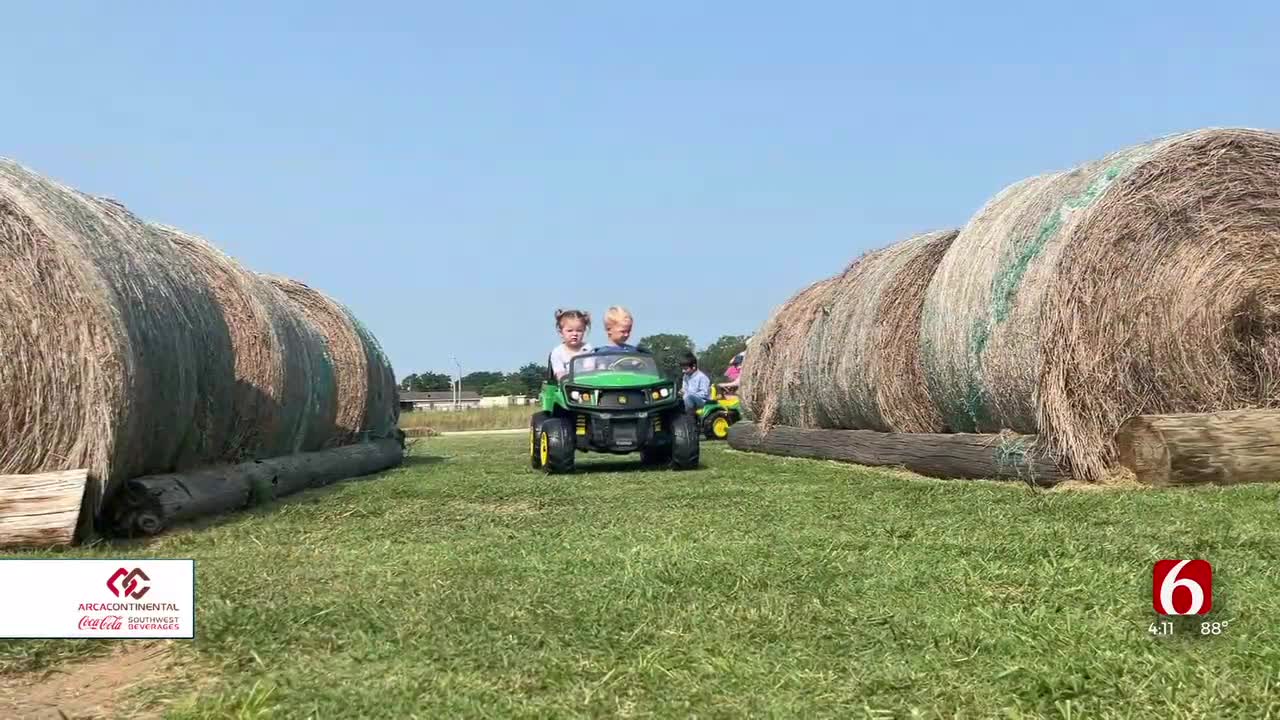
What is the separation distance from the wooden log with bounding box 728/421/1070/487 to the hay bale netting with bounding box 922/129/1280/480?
0.23m

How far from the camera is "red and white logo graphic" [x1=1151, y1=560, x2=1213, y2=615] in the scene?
3.61 metres

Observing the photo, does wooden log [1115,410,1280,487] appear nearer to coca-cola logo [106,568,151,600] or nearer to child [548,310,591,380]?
child [548,310,591,380]

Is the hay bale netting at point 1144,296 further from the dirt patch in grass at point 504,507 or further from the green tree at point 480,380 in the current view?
the green tree at point 480,380

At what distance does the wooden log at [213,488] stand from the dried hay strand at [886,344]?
225 inches

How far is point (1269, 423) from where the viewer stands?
329 inches

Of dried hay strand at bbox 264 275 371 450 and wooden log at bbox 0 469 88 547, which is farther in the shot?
dried hay strand at bbox 264 275 371 450

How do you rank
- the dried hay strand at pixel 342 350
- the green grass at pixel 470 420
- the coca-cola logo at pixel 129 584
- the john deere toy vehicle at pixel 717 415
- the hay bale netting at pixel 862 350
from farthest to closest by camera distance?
the green grass at pixel 470 420
the john deere toy vehicle at pixel 717 415
the dried hay strand at pixel 342 350
the hay bale netting at pixel 862 350
the coca-cola logo at pixel 129 584

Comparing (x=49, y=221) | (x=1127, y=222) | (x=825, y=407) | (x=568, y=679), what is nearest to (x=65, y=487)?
(x=49, y=221)

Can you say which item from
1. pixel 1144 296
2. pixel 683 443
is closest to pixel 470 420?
pixel 683 443

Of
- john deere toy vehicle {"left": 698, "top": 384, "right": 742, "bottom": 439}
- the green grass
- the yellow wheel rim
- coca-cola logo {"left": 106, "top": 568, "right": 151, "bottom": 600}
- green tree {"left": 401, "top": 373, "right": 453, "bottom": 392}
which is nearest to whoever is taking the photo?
coca-cola logo {"left": 106, "top": 568, "right": 151, "bottom": 600}

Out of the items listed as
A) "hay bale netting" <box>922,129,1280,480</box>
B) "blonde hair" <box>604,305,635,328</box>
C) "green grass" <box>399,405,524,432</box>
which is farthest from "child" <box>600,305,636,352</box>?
"green grass" <box>399,405,524,432</box>

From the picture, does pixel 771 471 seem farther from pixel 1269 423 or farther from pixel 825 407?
pixel 1269 423

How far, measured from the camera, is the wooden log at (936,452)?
914 cm

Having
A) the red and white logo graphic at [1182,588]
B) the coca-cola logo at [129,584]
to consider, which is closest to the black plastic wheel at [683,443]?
the red and white logo graphic at [1182,588]
